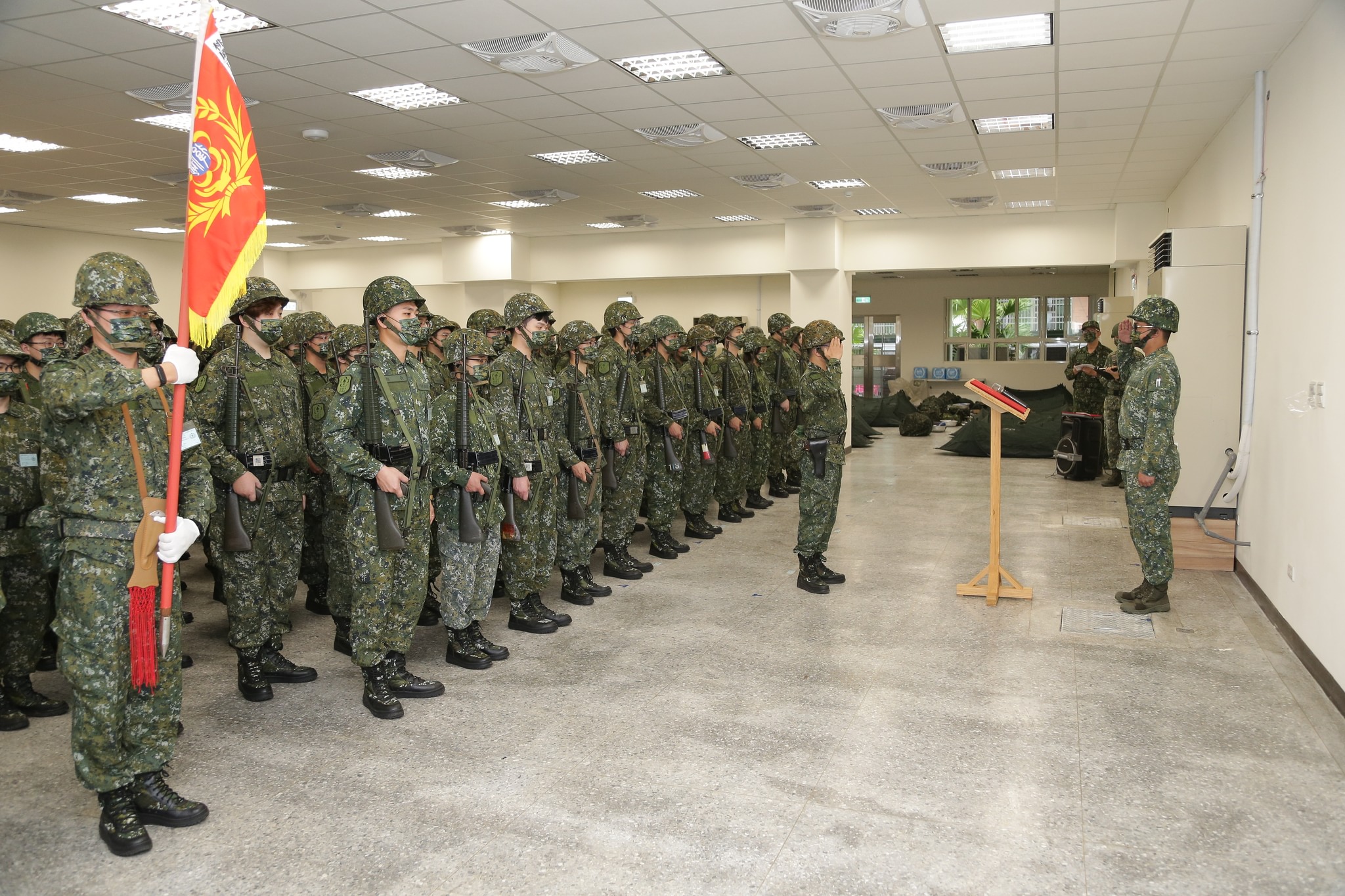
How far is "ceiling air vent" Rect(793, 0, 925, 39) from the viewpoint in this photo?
4777mm

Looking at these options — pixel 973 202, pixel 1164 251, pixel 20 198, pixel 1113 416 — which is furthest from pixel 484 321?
pixel 20 198

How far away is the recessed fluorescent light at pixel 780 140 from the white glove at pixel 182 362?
622 centimetres

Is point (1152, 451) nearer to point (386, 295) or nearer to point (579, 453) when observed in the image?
point (579, 453)

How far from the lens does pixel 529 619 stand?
5.01m

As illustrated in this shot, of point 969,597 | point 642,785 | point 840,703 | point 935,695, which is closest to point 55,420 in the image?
point 642,785

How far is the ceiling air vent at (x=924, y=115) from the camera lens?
7008 mm

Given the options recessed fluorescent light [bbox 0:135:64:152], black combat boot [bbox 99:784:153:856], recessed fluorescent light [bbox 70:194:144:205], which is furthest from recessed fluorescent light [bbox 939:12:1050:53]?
recessed fluorescent light [bbox 70:194:144:205]

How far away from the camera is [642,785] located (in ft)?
10.5

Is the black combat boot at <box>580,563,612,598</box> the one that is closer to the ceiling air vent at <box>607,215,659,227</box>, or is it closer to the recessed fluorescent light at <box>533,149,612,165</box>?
the recessed fluorescent light at <box>533,149,612,165</box>

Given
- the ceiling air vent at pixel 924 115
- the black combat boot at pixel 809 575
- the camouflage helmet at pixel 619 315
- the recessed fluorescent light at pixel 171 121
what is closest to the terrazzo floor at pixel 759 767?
the black combat boot at pixel 809 575

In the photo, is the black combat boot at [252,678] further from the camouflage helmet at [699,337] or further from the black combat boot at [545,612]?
the camouflage helmet at [699,337]

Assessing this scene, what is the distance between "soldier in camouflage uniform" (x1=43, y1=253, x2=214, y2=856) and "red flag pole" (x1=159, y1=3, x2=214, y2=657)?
44 mm

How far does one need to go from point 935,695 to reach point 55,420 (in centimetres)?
348

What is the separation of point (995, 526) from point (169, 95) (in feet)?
20.6
